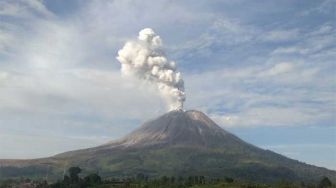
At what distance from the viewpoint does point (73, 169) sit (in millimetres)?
182375

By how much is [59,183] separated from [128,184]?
26.6 metres

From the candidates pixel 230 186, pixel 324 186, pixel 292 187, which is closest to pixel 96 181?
pixel 230 186

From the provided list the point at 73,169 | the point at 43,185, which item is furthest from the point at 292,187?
the point at 43,185

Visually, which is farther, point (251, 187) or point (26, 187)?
point (26, 187)

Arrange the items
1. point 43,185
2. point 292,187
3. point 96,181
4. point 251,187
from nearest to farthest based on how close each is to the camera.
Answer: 1. point 251,187
2. point 292,187
3. point 96,181
4. point 43,185

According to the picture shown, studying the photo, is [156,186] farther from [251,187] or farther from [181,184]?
[251,187]

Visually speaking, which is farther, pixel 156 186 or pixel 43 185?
pixel 43 185

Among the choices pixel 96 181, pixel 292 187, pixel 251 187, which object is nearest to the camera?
pixel 251 187

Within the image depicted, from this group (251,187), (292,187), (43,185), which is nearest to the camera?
(251,187)

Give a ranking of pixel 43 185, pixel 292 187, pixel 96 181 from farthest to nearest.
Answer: pixel 43 185 < pixel 96 181 < pixel 292 187

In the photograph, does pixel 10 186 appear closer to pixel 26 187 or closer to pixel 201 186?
pixel 26 187

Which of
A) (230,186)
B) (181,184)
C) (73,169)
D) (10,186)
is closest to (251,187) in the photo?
(230,186)

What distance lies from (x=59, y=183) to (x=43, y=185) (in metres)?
15.3

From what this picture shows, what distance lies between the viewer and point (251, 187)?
14650cm
